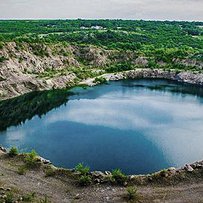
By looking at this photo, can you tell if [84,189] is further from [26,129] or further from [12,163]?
[26,129]

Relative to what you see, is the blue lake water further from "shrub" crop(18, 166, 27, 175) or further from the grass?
the grass

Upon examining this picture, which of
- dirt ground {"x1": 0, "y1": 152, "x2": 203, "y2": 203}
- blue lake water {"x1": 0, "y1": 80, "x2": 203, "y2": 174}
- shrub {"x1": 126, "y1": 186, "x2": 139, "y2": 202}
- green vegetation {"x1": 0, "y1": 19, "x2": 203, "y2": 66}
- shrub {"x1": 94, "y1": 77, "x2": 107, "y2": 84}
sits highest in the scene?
green vegetation {"x1": 0, "y1": 19, "x2": 203, "y2": 66}

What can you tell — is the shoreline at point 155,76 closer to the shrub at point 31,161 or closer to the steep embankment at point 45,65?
the steep embankment at point 45,65

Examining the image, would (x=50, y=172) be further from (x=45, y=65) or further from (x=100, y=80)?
(x=45, y=65)

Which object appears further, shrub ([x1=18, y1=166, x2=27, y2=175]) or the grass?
shrub ([x1=18, y1=166, x2=27, y2=175])

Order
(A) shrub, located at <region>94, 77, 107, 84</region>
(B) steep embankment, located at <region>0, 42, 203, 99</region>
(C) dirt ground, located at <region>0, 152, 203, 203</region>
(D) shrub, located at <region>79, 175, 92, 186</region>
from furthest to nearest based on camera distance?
(A) shrub, located at <region>94, 77, 107, 84</region>, (B) steep embankment, located at <region>0, 42, 203, 99</region>, (D) shrub, located at <region>79, 175, 92, 186</region>, (C) dirt ground, located at <region>0, 152, 203, 203</region>

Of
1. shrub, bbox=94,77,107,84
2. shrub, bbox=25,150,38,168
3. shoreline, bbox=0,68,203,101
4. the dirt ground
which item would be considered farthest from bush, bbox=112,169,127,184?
shrub, bbox=94,77,107,84

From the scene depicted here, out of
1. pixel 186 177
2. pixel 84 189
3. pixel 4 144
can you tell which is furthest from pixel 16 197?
pixel 4 144

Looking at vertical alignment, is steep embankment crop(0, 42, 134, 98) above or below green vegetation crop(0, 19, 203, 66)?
below
